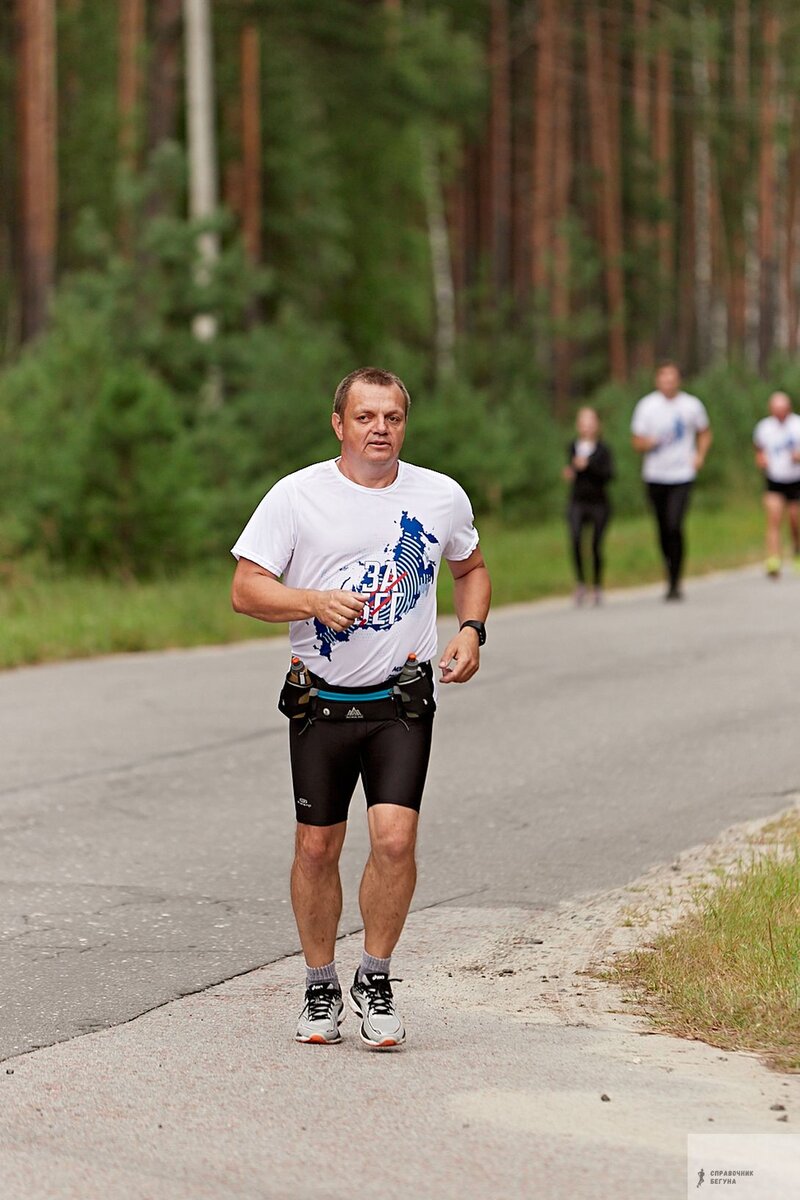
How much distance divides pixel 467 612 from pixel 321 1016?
4.00ft

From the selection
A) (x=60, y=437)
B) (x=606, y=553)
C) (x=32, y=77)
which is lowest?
(x=606, y=553)

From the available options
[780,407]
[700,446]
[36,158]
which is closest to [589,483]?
[700,446]

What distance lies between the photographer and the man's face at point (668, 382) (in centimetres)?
2097

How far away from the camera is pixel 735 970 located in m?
6.68

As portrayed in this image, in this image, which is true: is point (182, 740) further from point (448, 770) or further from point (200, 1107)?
point (200, 1107)

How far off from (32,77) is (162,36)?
6.46 metres

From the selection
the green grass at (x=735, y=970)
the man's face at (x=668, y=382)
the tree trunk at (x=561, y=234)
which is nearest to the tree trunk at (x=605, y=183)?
the tree trunk at (x=561, y=234)

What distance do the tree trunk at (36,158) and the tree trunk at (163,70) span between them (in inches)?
138

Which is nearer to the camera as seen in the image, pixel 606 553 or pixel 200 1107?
pixel 200 1107

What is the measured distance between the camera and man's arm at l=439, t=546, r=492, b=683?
622 centimetres

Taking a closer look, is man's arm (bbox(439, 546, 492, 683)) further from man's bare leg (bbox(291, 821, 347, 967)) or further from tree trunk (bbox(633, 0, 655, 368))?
tree trunk (bbox(633, 0, 655, 368))

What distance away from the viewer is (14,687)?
591 inches

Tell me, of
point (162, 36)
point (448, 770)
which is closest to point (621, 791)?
point (448, 770)

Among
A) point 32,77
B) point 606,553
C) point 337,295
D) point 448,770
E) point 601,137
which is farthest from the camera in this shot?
point 601,137
